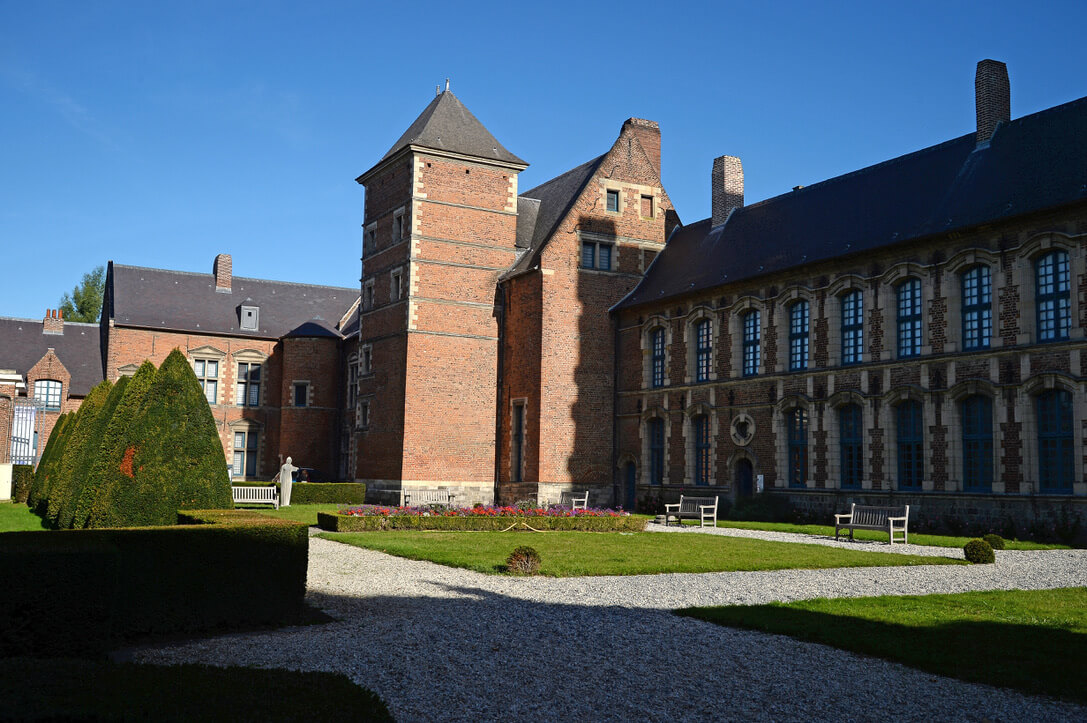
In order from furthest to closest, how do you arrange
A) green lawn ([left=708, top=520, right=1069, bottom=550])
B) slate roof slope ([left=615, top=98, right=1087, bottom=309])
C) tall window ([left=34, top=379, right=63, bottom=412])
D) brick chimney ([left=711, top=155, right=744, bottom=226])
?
tall window ([left=34, top=379, right=63, bottom=412]) < brick chimney ([left=711, top=155, right=744, bottom=226]) < slate roof slope ([left=615, top=98, right=1087, bottom=309]) < green lawn ([left=708, top=520, right=1069, bottom=550])

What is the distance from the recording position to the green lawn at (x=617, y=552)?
13.6 m

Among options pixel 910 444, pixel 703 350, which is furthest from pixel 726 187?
pixel 910 444

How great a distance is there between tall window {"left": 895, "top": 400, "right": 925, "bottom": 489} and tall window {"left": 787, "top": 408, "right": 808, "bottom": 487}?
2828 mm

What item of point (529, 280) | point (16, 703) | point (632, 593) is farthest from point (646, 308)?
point (16, 703)

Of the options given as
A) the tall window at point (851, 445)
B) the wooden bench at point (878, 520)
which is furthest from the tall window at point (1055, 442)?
the tall window at point (851, 445)

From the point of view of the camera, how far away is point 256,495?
29.0 metres

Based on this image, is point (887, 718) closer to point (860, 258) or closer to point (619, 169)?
point (860, 258)

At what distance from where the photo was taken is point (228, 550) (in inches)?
342

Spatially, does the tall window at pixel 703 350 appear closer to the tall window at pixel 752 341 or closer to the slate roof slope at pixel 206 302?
the tall window at pixel 752 341

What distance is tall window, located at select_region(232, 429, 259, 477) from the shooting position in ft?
141

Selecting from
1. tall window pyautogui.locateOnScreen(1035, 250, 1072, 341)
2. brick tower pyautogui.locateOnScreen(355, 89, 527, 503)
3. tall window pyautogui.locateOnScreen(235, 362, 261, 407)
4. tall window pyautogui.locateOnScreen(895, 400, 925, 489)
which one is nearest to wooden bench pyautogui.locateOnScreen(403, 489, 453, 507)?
brick tower pyautogui.locateOnScreen(355, 89, 527, 503)

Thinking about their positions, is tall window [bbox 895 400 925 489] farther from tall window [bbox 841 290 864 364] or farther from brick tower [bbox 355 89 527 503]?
brick tower [bbox 355 89 527 503]

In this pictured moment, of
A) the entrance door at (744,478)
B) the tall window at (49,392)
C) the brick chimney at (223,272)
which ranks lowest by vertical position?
the entrance door at (744,478)

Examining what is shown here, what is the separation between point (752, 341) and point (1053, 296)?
8707 millimetres
